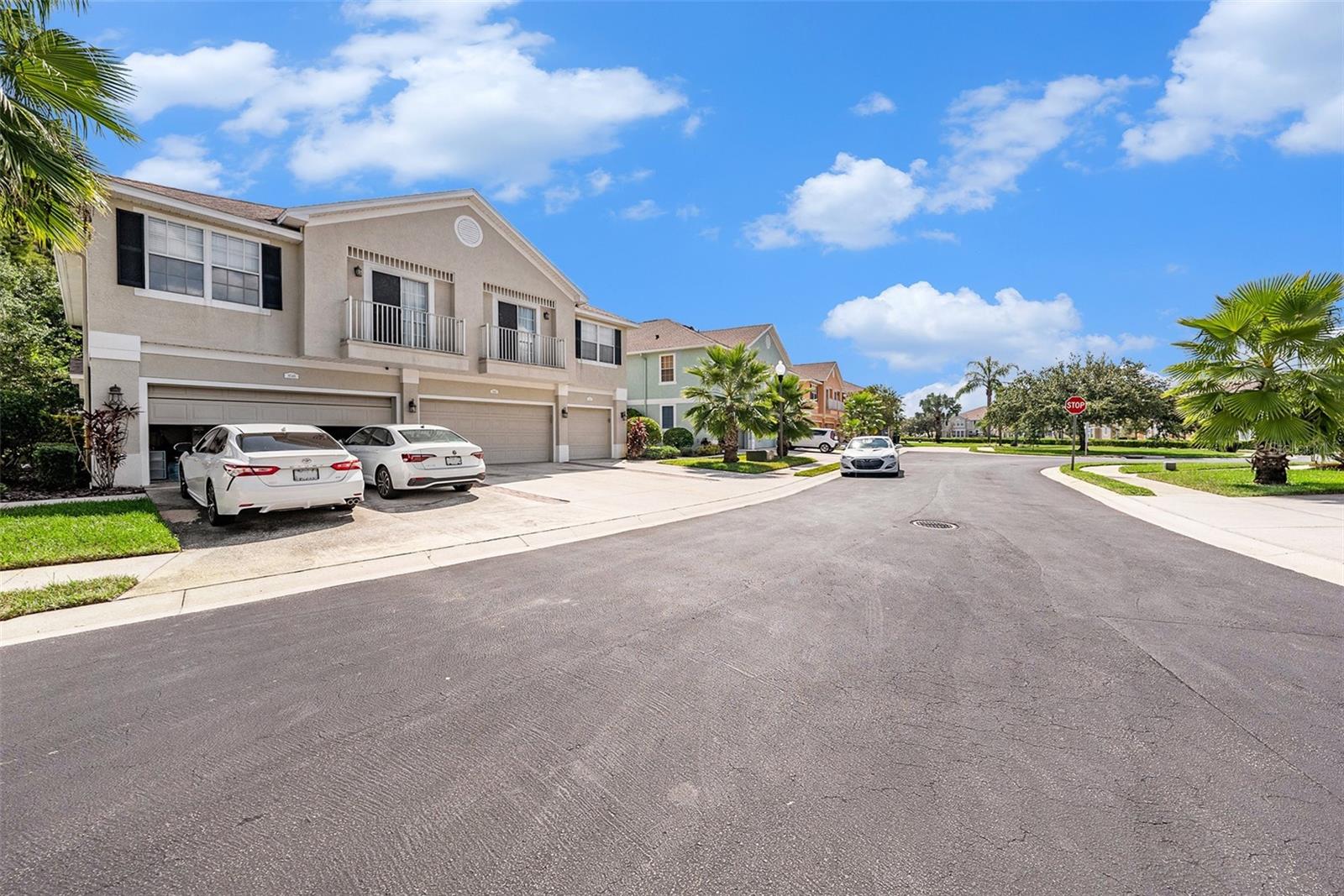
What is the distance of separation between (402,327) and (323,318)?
1.93 metres

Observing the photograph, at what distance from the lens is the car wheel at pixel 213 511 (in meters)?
8.53

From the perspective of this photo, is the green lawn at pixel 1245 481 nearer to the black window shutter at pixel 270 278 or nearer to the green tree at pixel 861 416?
the black window shutter at pixel 270 278

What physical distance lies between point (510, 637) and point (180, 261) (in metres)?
13.5

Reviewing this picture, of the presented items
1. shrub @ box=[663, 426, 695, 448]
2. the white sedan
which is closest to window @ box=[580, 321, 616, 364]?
shrub @ box=[663, 426, 695, 448]

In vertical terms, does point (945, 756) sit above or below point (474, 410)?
below

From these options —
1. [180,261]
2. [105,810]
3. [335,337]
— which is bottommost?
[105,810]

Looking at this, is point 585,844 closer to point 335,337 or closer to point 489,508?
point 489,508

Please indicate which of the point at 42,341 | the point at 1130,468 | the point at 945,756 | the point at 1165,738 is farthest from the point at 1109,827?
the point at 42,341

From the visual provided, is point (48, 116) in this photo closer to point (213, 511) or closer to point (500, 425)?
point (213, 511)

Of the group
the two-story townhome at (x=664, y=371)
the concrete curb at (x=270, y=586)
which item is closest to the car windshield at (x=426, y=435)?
the concrete curb at (x=270, y=586)

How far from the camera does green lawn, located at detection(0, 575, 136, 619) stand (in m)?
5.08

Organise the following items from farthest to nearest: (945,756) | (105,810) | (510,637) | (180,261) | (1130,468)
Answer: (1130,468), (180,261), (510,637), (945,756), (105,810)

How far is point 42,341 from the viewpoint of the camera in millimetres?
18297

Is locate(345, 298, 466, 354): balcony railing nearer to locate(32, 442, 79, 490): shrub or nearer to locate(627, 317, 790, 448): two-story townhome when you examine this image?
locate(32, 442, 79, 490): shrub
